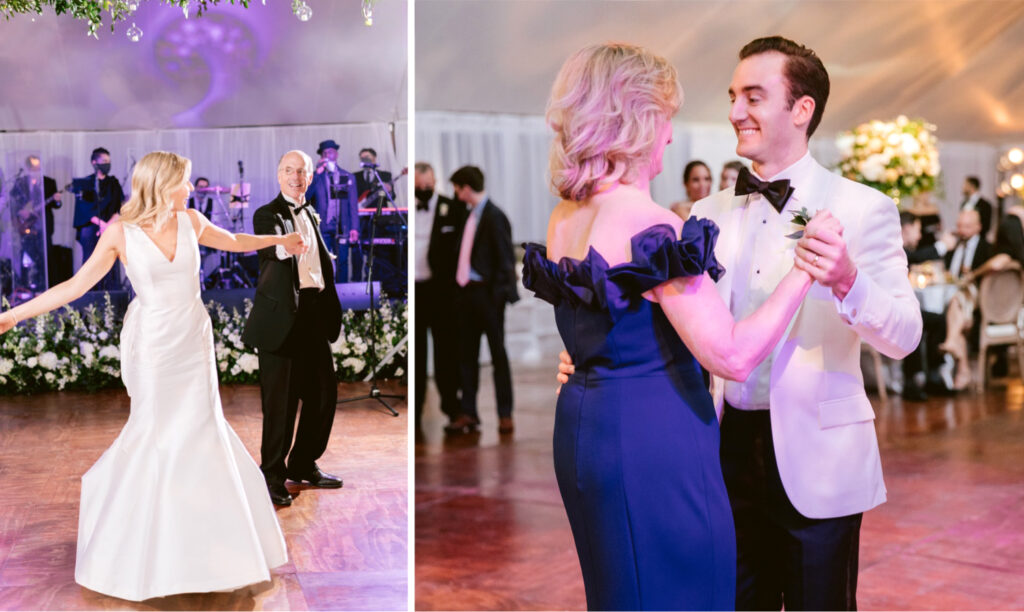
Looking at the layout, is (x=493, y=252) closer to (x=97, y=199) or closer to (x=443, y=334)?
(x=443, y=334)

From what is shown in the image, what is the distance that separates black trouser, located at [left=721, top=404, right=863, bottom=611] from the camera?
84.7 inches

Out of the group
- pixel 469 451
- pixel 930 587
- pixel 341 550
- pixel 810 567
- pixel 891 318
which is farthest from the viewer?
pixel 469 451

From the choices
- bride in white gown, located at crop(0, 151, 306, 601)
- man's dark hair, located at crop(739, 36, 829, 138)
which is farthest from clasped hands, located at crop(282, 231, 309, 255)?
man's dark hair, located at crop(739, 36, 829, 138)

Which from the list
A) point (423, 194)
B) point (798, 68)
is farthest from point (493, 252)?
point (798, 68)

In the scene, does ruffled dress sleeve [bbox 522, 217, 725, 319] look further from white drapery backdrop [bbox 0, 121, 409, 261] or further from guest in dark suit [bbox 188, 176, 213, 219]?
guest in dark suit [bbox 188, 176, 213, 219]

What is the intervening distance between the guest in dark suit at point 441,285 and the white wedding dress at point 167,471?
160 inches

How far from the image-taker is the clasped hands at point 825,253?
1.88m

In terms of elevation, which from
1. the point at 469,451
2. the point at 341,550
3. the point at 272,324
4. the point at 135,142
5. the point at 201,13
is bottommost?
the point at 469,451

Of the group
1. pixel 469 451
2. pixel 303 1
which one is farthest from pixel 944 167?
pixel 303 1

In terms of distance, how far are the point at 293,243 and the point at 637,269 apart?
1366mm

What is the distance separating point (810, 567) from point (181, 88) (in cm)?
216

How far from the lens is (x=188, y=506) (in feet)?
9.07

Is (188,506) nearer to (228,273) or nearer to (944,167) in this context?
(228,273)

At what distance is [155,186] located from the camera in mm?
2723
